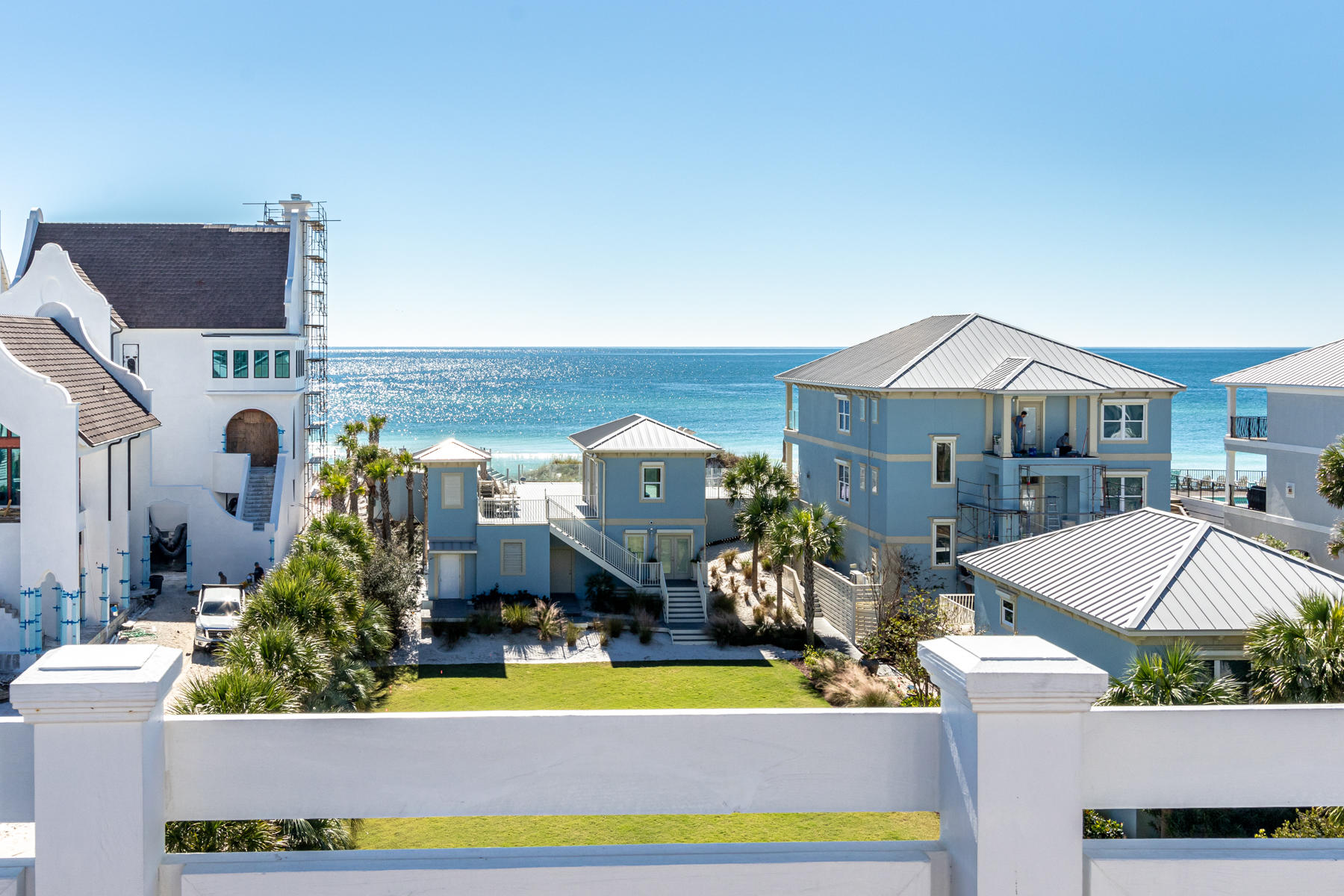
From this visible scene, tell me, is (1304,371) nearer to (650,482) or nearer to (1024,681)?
(650,482)

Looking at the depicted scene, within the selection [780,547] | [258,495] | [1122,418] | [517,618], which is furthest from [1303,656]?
[258,495]

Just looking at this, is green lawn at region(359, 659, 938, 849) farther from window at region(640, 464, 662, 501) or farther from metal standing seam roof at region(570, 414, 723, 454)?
metal standing seam roof at region(570, 414, 723, 454)

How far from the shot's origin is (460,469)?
32156 mm

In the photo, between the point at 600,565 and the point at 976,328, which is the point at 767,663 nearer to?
the point at 600,565

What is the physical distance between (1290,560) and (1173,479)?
38.2 metres

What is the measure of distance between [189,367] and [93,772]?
116 ft

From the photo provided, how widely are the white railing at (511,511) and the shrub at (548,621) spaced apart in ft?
10.4

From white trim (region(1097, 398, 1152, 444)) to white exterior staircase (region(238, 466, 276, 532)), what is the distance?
27.0m

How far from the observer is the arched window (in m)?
22.4

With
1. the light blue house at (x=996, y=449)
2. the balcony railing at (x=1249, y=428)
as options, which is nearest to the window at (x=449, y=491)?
the light blue house at (x=996, y=449)

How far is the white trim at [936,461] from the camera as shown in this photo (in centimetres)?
3142

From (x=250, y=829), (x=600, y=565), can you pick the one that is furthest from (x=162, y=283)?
(x=250, y=829)

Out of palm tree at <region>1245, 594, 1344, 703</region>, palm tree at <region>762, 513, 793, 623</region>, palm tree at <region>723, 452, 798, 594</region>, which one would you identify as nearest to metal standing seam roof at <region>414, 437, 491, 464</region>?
palm tree at <region>723, 452, 798, 594</region>

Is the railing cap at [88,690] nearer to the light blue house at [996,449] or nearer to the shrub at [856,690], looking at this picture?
the shrub at [856,690]
